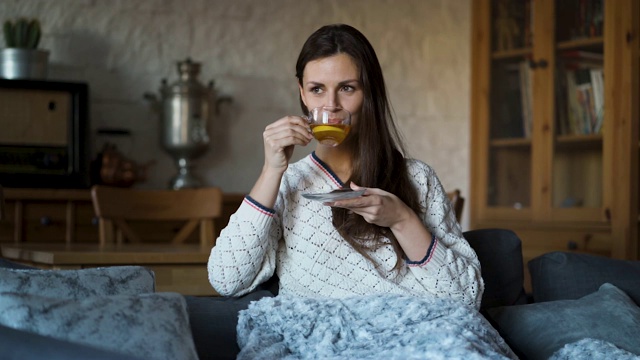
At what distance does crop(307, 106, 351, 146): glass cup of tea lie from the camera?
1.96 metres

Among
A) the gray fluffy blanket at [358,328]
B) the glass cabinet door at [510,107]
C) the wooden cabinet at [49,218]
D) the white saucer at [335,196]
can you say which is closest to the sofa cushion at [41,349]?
the gray fluffy blanket at [358,328]

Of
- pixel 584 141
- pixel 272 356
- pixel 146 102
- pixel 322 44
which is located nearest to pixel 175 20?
pixel 146 102

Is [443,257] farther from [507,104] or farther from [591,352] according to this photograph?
[507,104]

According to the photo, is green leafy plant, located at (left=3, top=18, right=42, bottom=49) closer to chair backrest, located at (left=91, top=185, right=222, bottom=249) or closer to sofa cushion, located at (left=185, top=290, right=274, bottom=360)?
chair backrest, located at (left=91, top=185, right=222, bottom=249)

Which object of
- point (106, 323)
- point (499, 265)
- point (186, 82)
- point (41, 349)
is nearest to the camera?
point (41, 349)

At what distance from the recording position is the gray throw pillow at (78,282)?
1.60 m

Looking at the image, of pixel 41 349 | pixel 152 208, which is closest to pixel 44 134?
pixel 152 208

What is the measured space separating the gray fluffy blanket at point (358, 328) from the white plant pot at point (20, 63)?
2488mm

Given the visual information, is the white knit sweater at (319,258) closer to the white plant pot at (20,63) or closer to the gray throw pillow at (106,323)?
the gray throw pillow at (106,323)

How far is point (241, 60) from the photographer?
4629mm

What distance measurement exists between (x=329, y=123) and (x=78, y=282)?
2.05 feet

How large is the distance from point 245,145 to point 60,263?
222 cm

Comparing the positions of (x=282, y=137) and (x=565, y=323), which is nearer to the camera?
(x=282, y=137)

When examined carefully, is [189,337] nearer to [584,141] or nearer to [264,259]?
[264,259]
